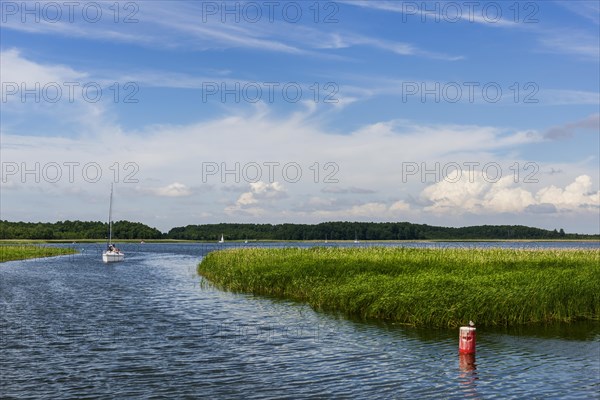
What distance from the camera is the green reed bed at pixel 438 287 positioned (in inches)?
1110

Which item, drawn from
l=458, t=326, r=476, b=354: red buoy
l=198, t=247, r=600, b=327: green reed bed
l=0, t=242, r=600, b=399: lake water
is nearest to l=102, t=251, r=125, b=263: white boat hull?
l=198, t=247, r=600, b=327: green reed bed

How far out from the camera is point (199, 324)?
2922 centimetres

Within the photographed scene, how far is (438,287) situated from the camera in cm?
3030

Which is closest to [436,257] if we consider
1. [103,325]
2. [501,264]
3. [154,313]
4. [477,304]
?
[501,264]

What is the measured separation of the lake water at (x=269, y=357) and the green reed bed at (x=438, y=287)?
4.79 feet

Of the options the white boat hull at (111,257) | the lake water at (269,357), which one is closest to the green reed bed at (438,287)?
the lake water at (269,357)

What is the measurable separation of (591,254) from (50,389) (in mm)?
49432

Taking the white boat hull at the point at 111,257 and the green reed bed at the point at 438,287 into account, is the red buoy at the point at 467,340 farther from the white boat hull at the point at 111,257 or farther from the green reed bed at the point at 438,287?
the white boat hull at the point at 111,257

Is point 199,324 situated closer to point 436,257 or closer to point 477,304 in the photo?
point 477,304

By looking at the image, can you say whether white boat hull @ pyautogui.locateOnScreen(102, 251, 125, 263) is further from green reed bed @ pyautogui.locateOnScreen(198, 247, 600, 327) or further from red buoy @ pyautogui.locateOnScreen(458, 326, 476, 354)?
red buoy @ pyautogui.locateOnScreen(458, 326, 476, 354)

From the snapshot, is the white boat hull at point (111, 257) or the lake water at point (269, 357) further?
the white boat hull at point (111, 257)

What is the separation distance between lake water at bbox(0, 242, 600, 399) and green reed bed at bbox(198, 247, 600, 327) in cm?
146

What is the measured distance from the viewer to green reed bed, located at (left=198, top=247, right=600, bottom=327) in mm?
28203

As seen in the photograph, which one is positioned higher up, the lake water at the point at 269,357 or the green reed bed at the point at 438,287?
the green reed bed at the point at 438,287
